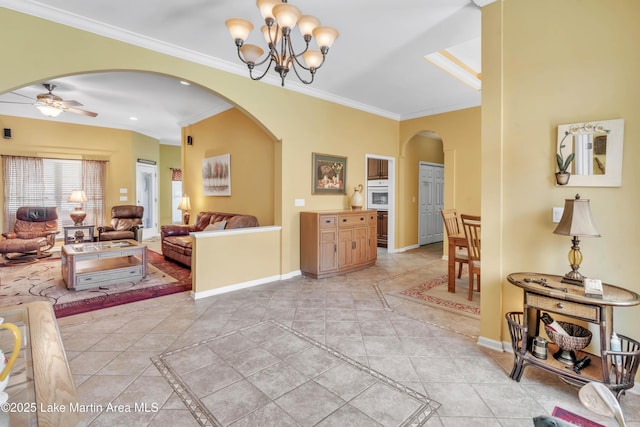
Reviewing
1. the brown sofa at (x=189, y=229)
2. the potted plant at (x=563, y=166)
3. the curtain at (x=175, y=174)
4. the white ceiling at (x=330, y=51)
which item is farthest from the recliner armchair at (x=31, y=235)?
the potted plant at (x=563, y=166)

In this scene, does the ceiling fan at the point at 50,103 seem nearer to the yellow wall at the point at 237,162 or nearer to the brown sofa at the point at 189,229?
the yellow wall at the point at 237,162

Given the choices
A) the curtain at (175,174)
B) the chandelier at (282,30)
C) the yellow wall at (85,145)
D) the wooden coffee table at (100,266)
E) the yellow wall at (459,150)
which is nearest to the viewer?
the chandelier at (282,30)

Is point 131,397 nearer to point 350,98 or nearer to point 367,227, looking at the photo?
point 367,227

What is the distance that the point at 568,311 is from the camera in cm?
188

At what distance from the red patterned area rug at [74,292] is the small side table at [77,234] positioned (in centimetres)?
86

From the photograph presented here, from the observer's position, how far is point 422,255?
20.7 feet

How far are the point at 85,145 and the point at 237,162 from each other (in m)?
4.18

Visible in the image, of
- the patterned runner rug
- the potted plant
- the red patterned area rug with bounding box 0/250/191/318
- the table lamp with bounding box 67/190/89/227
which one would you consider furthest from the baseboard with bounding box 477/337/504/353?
the table lamp with bounding box 67/190/89/227

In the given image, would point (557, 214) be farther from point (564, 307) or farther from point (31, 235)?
point (31, 235)

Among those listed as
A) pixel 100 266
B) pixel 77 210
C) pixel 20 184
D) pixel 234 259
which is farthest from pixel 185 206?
pixel 234 259

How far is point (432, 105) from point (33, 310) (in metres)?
6.14

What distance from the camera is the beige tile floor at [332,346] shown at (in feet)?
5.92

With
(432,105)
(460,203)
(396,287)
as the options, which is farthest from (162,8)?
(460,203)

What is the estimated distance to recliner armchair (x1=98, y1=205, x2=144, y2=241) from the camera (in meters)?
6.11
